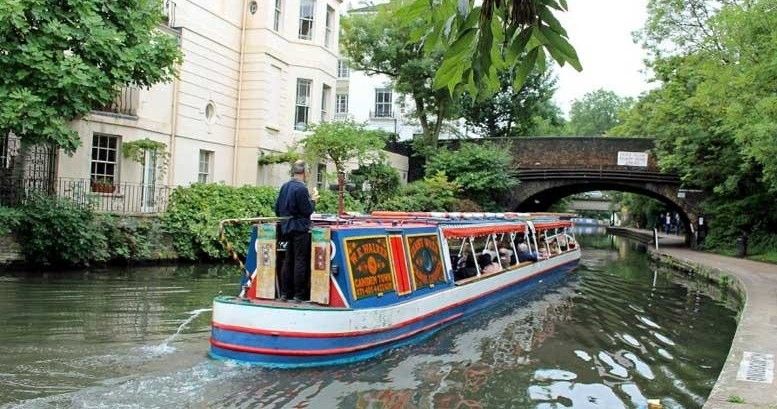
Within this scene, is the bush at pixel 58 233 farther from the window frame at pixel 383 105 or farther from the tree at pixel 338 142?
the window frame at pixel 383 105

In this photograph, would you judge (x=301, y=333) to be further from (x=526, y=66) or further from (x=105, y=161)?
(x=105, y=161)

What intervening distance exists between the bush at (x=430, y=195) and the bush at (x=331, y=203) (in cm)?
276

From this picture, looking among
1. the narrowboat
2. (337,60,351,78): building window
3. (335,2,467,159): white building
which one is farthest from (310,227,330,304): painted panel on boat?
(337,60,351,78): building window

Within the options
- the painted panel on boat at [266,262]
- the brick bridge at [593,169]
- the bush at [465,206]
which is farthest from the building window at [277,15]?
the painted panel on boat at [266,262]

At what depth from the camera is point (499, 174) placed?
28.5m

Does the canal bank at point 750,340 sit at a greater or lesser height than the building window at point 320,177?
lesser

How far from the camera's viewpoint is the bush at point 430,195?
80.8 ft

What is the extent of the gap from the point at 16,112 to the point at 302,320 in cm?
735

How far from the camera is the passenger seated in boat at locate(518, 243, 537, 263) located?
1553 cm

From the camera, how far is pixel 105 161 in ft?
52.9

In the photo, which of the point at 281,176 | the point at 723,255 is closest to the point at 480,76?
the point at 281,176

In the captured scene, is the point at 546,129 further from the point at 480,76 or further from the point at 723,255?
the point at 480,76

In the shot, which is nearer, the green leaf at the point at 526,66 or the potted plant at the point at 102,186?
the green leaf at the point at 526,66

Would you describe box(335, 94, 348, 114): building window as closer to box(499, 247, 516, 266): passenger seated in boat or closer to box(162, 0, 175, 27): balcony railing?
box(162, 0, 175, 27): balcony railing
